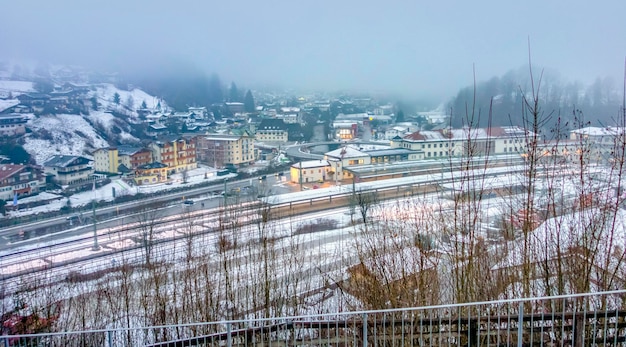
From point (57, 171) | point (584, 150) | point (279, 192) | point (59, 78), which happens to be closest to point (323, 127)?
point (279, 192)

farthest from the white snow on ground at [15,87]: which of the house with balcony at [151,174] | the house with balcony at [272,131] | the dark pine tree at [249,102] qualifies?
the house with balcony at [272,131]

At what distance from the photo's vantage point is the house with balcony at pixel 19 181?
11000 millimetres

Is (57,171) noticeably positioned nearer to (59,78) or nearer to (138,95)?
(138,95)

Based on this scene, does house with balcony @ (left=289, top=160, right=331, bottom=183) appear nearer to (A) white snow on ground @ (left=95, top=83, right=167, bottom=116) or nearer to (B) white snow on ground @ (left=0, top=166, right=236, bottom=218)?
(B) white snow on ground @ (left=0, top=166, right=236, bottom=218)

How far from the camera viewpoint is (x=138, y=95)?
67.6ft

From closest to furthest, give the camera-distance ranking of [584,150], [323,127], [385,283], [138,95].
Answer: [584,150] → [385,283] → [323,127] → [138,95]

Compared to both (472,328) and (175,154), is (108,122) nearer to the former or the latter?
(175,154)

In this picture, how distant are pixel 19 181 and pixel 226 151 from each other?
530 cm

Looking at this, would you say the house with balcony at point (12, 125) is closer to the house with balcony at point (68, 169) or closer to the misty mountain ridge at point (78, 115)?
the misty mountain ridge at point (78, 115)

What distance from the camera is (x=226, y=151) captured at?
14.5 metres

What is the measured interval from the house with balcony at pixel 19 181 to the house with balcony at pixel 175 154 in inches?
113

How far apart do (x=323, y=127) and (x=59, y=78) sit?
11.9 m

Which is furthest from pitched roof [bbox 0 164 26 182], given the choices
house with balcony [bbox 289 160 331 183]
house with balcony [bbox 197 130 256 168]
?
house with balcony [bbox 289 160 331 183]

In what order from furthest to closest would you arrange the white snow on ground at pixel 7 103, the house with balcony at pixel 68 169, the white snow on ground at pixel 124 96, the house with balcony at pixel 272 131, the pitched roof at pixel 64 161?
1. the white snow on ground at pixel 124 96
2. the house with balcony at pixel 272 131
3. the white snow on ground at pixel 7 103
4. the pitched roof at pixel 64 161
5. the house with balcony at pixel 68 169
